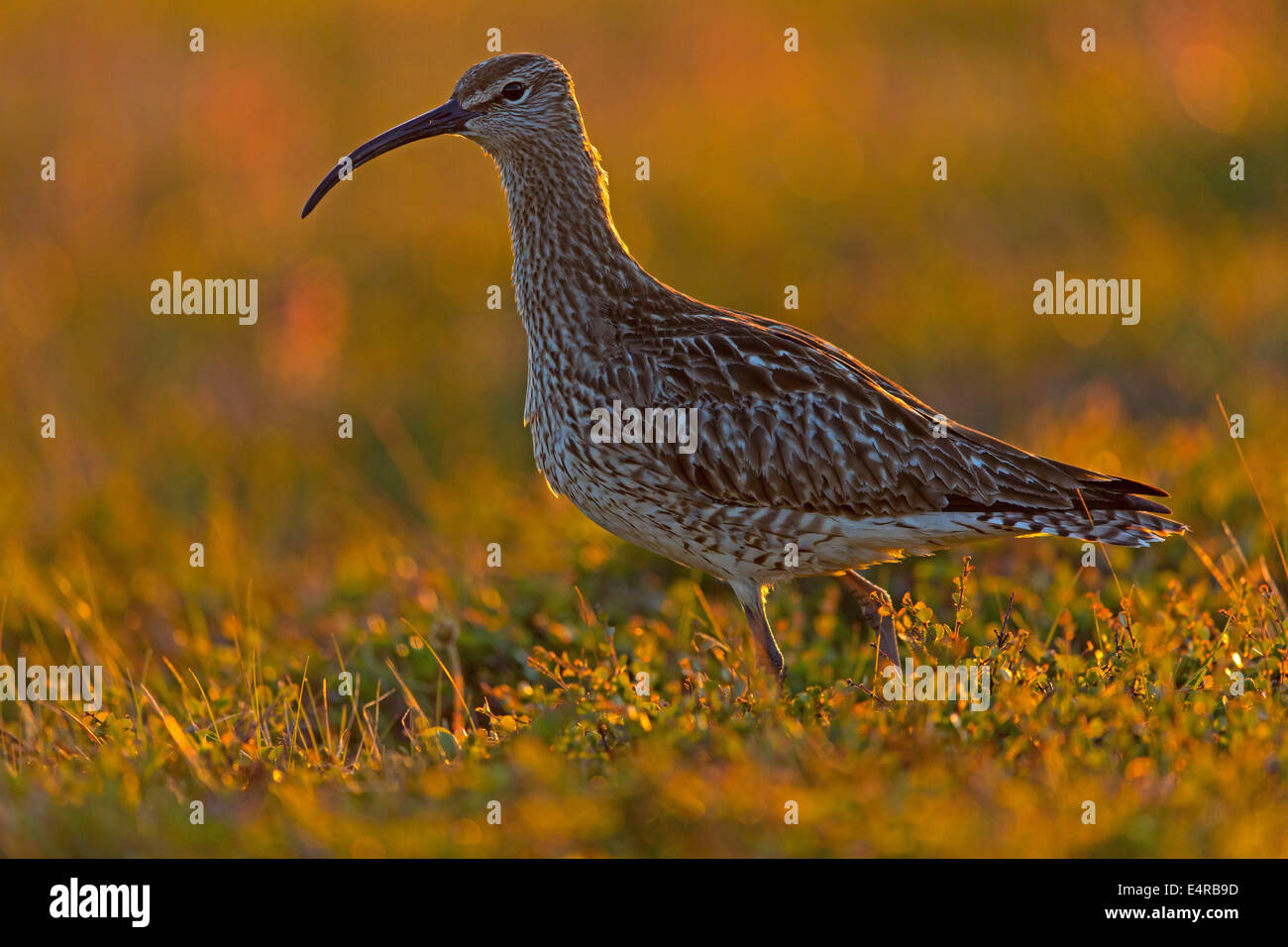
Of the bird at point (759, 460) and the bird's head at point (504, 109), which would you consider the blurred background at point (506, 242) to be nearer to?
the bird at point (759, 460)

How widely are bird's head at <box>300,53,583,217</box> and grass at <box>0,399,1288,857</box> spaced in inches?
87.1

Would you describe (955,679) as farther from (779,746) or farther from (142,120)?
(142,120)

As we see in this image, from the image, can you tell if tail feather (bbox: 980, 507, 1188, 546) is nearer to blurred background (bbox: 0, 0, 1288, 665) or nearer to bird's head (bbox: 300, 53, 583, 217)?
blurred background (bbox: 0, 0, 1288, 665)

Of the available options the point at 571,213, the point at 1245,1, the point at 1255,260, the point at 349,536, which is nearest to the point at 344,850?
the point at 571,213

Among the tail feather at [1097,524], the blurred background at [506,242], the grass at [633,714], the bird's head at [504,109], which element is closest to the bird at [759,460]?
the tail feather at [1097,524]

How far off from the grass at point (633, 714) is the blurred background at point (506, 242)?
0.70 ft

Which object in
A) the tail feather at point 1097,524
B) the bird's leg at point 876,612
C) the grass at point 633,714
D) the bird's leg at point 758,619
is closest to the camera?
the grass at point 633,714

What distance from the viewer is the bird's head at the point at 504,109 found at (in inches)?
250

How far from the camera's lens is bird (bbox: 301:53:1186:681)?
5.71m

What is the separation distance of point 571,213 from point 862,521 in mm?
1973

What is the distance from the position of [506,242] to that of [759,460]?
369 inches

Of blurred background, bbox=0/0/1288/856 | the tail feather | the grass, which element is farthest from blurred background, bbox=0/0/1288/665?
the tail feather

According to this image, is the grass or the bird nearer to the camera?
the grass
